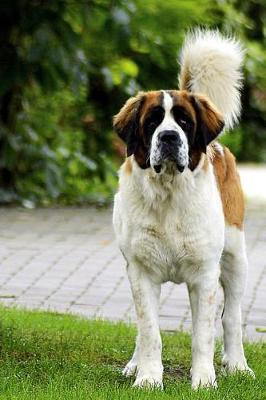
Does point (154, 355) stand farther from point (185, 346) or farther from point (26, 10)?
point (26, 10)

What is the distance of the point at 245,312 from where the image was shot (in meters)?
7.80

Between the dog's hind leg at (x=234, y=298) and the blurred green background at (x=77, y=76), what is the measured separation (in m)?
6.40

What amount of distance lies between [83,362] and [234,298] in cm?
96

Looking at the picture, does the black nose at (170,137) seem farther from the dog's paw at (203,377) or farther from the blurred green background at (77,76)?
the blurred green background at (77,76)

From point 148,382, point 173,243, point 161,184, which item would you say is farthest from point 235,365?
point 161,184

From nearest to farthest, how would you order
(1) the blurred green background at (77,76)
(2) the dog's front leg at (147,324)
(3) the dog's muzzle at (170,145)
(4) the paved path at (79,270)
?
1. (3) the dog's muzzle at (170,145)
2. (2) the dog's front leg at (147,324)
3. (4) the paved path at (79,270)
4. (1) the blurred green background at (77,76)

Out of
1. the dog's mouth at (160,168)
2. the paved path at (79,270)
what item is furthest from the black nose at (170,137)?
the paved path at (79,270)

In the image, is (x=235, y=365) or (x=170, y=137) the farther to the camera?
(x=235, y=365)

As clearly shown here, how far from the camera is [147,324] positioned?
17.7 ft

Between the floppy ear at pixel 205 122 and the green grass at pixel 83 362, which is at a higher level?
the floppy ear at pixel 205 122

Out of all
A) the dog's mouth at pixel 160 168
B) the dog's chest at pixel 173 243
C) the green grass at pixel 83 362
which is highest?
the dog's mouth at pixel 160 168

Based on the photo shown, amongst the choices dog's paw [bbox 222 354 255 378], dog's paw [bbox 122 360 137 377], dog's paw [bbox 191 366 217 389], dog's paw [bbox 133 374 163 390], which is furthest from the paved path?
dog's paw [bbox 133 374 163 390]

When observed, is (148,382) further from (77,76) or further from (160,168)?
(77,76)

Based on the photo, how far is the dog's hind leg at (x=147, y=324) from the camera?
17.6 feet
